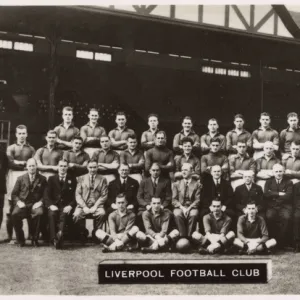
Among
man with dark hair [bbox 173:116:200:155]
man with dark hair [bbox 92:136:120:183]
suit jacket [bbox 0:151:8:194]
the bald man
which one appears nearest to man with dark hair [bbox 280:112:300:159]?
the bald man

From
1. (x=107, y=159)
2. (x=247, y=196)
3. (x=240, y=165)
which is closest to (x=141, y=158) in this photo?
(x=107, y=159)

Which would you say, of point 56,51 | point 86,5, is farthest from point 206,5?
point 56,51

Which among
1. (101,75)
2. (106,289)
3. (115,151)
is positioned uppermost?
(101,75)

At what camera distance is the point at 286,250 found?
354 centimetres

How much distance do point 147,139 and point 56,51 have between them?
4.52 feet

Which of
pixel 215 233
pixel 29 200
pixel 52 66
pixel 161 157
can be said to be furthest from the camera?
pixel 52 66

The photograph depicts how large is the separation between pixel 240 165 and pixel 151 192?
30.8 inches

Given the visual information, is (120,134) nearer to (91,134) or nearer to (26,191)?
(91,134)

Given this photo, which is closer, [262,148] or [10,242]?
[10,242]

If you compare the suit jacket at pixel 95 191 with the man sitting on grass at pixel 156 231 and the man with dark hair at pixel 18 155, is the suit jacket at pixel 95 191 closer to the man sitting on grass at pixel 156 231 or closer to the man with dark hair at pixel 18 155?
the man sitting on grass at pixel 156 231

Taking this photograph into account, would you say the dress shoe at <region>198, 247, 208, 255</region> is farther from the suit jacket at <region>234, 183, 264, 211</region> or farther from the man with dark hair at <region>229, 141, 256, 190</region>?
the man with dark hair at <region>229, 141, 256, 190</region>

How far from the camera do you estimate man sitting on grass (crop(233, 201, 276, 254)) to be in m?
3.41

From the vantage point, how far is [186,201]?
11.8ft

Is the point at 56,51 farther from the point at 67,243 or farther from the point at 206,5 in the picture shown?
the point at 67,243
